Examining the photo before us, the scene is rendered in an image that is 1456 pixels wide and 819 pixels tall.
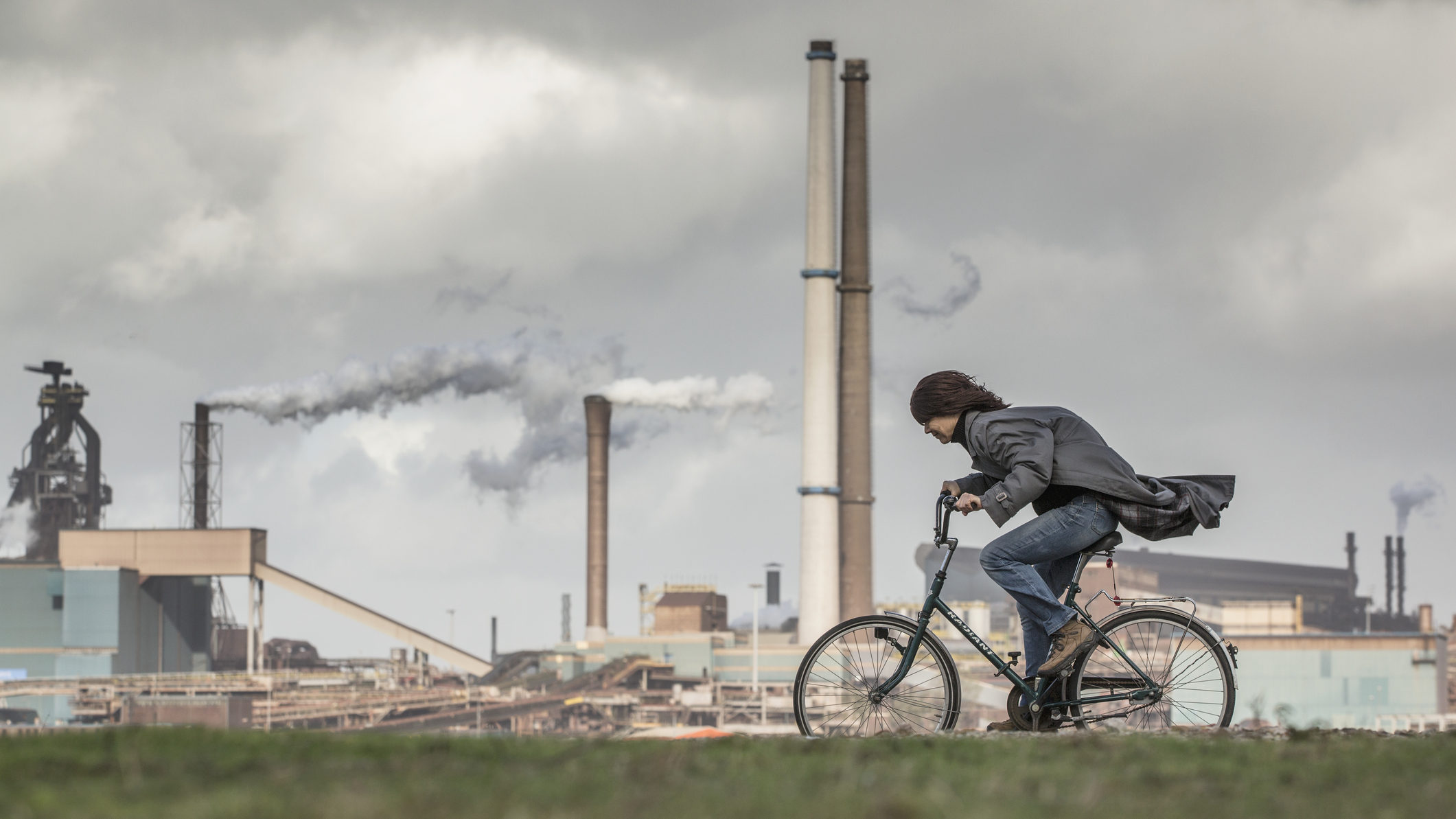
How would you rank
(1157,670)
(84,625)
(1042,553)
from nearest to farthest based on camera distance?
(1042,553)
(1157,670)
(84,625)

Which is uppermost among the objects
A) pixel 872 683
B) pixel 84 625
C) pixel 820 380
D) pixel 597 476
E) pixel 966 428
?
pixel 820 380

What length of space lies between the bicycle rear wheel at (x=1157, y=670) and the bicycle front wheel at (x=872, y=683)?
0.49 metres

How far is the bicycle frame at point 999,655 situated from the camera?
5152mm

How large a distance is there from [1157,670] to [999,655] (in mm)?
623

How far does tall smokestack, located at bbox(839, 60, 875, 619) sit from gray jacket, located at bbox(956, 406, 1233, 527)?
41451 mm

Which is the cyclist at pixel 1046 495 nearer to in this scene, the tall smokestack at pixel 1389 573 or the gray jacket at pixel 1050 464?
the gray jacket at pixel 1050 464

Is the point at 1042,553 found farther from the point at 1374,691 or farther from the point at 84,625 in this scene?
the point at 1374,691

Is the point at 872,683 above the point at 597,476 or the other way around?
the other way around

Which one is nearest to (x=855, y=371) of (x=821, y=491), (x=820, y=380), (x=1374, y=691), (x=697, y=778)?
(x=820, y=380)

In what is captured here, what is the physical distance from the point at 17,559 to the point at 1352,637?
176 feet

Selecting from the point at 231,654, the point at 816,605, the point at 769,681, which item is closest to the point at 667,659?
the point at 769,681

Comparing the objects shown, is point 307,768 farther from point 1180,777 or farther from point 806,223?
point 806,223

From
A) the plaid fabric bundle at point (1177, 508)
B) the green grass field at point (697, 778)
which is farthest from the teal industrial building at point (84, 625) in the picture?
the green grass field at point (697, 778)

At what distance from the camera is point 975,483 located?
5.39 meters
